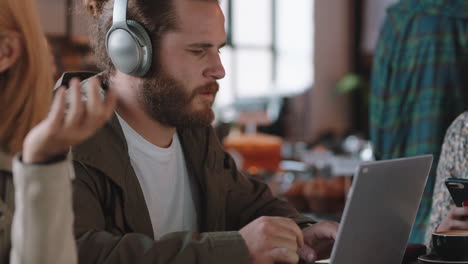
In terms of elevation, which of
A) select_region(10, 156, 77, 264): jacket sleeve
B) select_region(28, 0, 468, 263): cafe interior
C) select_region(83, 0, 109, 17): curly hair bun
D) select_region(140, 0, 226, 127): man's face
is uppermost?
select_region(83, 0, 109, 17): curly hair bun

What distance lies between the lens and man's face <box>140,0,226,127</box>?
5.13 feet

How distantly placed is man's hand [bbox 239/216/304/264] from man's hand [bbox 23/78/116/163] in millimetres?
473

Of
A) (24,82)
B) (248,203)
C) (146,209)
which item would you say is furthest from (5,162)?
(248,203)

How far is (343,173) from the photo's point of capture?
3807mm

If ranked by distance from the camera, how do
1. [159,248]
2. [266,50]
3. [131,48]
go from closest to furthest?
[159,248], [131,48], [266,50]

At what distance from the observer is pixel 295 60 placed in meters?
9.72

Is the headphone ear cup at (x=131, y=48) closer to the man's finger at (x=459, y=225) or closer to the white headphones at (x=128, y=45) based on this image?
the white headphones at (x=128, y=45)

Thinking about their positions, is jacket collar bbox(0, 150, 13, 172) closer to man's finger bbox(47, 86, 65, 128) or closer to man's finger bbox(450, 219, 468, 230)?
man's finger bbox(47, 86, 65, 128)

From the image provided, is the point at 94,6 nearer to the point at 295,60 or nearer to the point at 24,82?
the point at 24,82

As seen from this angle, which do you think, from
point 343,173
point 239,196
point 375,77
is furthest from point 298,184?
point 239,196

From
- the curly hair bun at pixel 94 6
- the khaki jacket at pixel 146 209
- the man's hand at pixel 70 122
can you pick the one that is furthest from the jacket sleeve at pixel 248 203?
the man's hand at pixel 70 122

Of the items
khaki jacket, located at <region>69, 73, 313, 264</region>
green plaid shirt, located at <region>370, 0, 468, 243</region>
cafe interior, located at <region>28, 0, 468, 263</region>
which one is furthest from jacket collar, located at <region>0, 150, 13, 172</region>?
cafe interior, located at <region>28, 0, 468, 263</region>

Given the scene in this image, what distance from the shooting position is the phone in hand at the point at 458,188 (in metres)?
1.45

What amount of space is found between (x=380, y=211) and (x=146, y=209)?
19.8 inches
